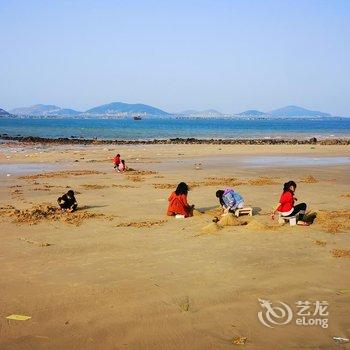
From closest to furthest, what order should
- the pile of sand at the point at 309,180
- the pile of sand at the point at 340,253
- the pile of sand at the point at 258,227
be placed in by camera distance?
the pile of sand at the point at 340,253 < the pile of sand at the point at 258,227 < the pile of sand at the point at 309,180

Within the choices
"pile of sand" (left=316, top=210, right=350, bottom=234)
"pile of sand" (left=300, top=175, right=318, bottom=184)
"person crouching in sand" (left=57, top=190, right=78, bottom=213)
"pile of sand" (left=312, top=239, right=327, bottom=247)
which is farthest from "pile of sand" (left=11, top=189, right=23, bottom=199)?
"pile of sand" (left=300, top=175, right=318, bottom=184)

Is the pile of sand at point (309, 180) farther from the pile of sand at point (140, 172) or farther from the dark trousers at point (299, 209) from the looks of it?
the dark trousers at point (299, 209)

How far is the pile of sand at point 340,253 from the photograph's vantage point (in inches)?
331

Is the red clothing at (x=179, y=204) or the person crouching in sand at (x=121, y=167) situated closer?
the red clothing at (x=179, y=204)

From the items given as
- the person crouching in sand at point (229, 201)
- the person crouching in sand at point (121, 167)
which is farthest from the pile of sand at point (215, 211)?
the person crouching in sand at point (121, 167)

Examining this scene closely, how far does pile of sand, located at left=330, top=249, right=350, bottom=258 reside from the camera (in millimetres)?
8409

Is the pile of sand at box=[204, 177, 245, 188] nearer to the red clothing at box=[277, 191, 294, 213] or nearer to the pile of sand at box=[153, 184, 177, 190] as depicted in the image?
the pile of sand at box=[153, 184, 177, 190]

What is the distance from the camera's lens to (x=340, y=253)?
855 cm

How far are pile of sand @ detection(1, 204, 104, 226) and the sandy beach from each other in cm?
5

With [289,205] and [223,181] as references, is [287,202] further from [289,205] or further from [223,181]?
[223,181]

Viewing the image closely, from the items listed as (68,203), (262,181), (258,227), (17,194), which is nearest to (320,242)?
(258,227)

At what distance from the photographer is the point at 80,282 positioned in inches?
283

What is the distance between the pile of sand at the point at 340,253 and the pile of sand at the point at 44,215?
20.3 ft

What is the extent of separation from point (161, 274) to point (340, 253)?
3.54 meters
